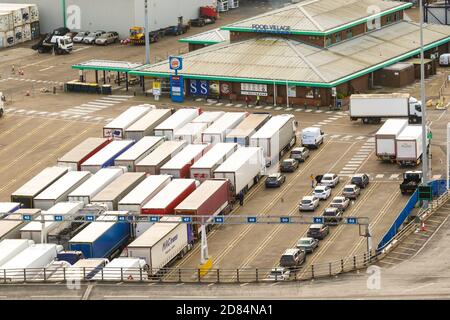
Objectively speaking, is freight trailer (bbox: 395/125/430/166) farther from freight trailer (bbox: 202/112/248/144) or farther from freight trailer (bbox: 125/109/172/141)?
freight trailer (bbox: 125/109/172/141)

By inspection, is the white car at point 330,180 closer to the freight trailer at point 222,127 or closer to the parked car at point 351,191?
the parked car at point 351,191

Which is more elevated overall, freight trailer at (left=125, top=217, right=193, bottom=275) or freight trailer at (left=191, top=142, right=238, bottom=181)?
freight trailer at (left=191, top=142, right=238, bottom=181)

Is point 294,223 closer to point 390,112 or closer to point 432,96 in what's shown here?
point 390,112

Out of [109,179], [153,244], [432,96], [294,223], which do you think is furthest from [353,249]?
[432,96]

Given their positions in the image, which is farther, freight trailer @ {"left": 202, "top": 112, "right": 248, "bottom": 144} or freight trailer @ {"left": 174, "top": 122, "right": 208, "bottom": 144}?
freight trailer @ {"left": 174, "top": 122, "right": 208, "bottom": 144}

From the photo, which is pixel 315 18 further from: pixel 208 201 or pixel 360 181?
pixel 208 201

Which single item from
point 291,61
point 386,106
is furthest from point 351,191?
point 291,61

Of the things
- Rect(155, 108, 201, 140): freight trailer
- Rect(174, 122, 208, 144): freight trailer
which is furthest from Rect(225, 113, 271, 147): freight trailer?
Rect(155, 108, 201, 140): freight trailer
